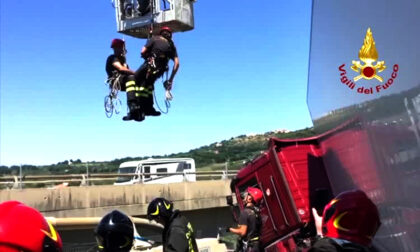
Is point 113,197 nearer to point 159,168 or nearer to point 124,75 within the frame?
point 159,168

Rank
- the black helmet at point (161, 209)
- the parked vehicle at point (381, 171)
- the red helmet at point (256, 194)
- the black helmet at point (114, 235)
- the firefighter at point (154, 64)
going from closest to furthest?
1. the parked vehicle at point (381, 171)
2. the black helmet at point (114, 235)
3. the black helmet at point (161, 209)
4. the firefighter at point (154, 64)
5. the red helmet at point (256, 194)

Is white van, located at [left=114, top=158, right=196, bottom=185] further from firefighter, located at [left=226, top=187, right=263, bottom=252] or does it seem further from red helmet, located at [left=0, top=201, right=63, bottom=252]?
red helmet, located at [left=0, top=201, right=63, bottom=252]

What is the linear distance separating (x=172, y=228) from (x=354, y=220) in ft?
10.8

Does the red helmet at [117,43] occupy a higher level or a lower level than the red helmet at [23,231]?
higher

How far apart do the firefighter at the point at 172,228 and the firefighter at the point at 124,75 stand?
188 cm

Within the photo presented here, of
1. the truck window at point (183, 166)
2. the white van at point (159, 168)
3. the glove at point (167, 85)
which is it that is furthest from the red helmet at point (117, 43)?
the truck window at point (183, 166)

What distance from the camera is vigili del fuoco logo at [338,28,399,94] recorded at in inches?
95.2

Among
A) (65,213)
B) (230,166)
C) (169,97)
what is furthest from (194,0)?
(230,166)

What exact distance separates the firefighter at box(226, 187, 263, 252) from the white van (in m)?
12.9

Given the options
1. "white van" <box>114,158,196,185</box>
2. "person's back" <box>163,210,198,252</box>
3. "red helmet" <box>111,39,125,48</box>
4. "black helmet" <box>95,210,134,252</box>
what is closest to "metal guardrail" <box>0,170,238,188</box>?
"white van" <box>114,158,196,185</box>

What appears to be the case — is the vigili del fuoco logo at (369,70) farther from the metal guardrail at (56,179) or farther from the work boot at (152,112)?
the metal guardrail at (56,179)

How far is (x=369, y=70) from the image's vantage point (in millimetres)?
2521

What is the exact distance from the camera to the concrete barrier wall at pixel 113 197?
15.4 meters

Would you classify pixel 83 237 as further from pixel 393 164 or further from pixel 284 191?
pixel 393 164
